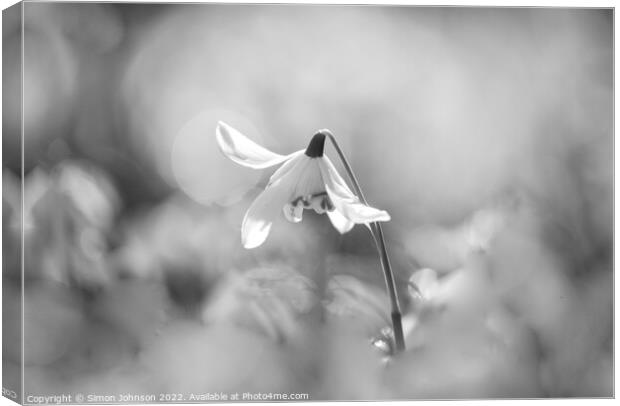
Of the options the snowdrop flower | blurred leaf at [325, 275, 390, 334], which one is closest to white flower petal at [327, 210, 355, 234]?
the snowdrop flower

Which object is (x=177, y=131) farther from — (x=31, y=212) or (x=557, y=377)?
(x=557, y=377)

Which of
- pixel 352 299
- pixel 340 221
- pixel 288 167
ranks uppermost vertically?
pixel 288 167

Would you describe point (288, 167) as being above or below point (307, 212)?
above

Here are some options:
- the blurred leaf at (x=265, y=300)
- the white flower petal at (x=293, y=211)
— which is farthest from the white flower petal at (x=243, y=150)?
the blurred leaf at (x=265, y=300)

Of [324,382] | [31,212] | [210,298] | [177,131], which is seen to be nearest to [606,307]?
[324,382]

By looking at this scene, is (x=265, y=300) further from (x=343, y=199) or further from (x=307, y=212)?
(x=343, y=199)

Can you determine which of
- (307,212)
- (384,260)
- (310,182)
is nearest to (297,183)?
(310,182)

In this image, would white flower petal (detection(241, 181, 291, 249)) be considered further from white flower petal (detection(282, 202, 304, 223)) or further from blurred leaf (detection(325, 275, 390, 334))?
blurred leaf (detection(325, 275, 390, 334))
